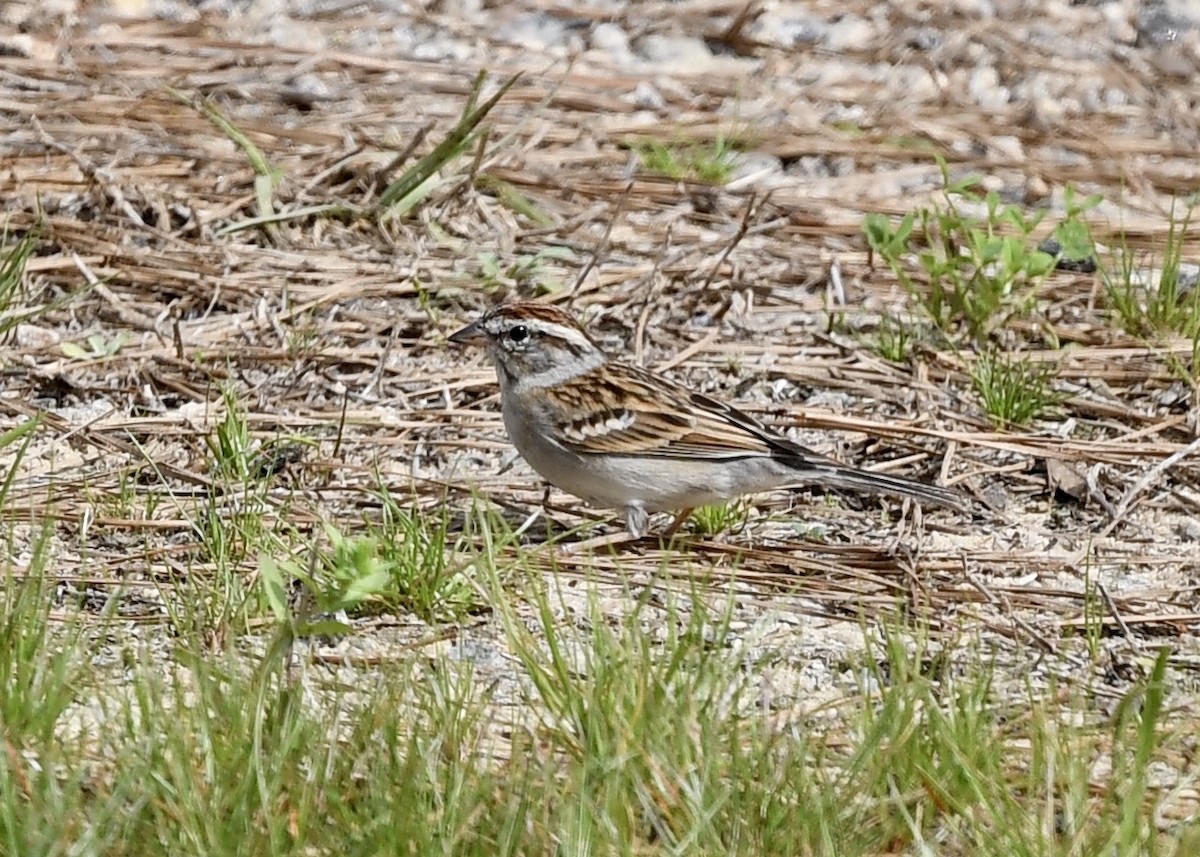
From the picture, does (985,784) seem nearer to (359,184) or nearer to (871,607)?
(871,607)

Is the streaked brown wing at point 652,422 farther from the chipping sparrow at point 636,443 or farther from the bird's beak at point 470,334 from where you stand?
the bird's beak at point 470,334

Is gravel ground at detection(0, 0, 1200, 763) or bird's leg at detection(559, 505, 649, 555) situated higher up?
gravel ground at detection(0, 0, 1200, 763)

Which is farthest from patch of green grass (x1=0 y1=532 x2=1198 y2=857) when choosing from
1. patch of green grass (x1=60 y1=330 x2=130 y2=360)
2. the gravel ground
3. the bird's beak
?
patch of green grass (x1=60 y1=330 x2=130 y2=360)

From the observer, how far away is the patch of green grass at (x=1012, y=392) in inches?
236

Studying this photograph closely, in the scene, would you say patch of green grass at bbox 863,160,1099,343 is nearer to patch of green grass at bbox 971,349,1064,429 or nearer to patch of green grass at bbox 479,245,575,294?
patch of green grass at bbox 971,349,1064,429

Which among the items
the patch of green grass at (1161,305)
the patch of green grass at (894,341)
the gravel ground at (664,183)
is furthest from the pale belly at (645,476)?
the patch of green grass at (1161,305)

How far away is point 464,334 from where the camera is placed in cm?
582

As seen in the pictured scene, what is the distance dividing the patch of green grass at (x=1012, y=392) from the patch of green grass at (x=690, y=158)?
234cm

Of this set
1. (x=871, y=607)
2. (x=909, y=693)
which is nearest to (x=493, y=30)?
(x=871, y=607)

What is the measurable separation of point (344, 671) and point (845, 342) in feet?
9.97

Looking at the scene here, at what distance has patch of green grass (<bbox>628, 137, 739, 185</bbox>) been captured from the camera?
8.20 meters

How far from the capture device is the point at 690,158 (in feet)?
27.5

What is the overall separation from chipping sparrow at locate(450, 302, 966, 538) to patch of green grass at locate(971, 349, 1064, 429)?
0.68 meters

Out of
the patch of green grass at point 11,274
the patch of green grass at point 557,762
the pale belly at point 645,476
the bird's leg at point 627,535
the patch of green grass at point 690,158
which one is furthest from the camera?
the patch of green grass at point 690,158
